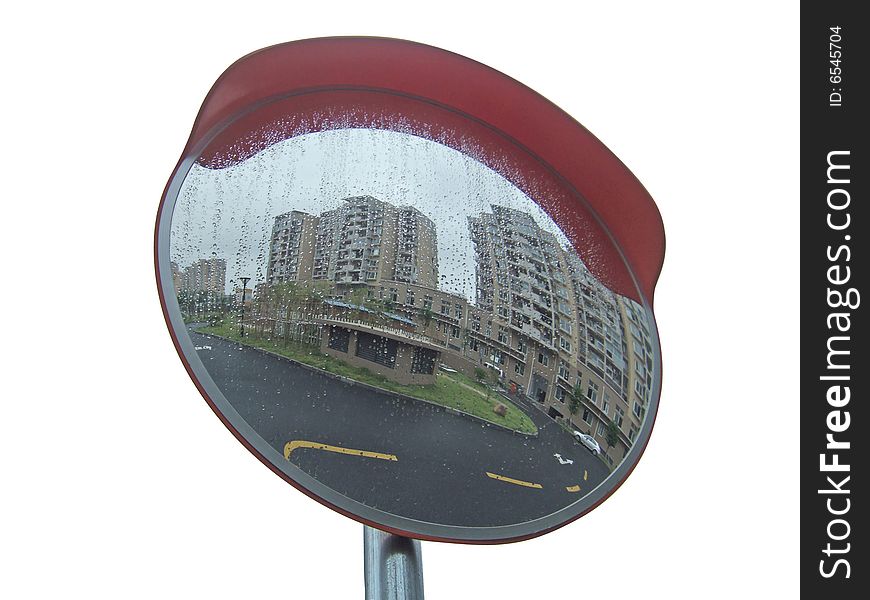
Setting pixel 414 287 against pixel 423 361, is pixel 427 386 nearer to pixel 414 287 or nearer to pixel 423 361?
pixel 423 361

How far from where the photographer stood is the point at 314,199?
7.70ft

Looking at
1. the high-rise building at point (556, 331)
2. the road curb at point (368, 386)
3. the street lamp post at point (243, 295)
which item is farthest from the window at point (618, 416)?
the street lamp post at point (243, 295)

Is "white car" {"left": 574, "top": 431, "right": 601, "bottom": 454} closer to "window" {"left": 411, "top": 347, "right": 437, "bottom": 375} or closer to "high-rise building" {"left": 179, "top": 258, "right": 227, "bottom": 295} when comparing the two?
"window" {"left": 411, "top": 347, "right": 437, "bottom": 375}

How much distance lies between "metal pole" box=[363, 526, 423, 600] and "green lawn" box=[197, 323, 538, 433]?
36 cm

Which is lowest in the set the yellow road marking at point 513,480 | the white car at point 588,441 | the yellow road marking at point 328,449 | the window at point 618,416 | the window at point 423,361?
the yellow road marking at point 513,480

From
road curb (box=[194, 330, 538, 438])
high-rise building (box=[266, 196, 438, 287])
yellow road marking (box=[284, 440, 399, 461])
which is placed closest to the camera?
yellow road marking (box=[284, 440, 399, 461])

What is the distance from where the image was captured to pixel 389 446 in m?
2.17

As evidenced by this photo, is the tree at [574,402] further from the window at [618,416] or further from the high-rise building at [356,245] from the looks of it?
the high-rise building at [356,245]

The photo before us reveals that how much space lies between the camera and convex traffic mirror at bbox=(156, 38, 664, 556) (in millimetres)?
2129

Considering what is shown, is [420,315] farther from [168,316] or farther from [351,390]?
[168,316]

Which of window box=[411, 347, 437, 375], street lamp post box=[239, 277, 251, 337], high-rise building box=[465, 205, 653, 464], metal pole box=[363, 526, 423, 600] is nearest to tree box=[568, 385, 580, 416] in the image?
high-rise building box=[465, 205, 653, 464]

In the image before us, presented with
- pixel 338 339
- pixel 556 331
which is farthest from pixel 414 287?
pixel 556 331

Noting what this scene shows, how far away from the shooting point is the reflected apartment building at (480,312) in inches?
89.4

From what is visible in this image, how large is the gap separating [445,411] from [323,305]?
0.40m
